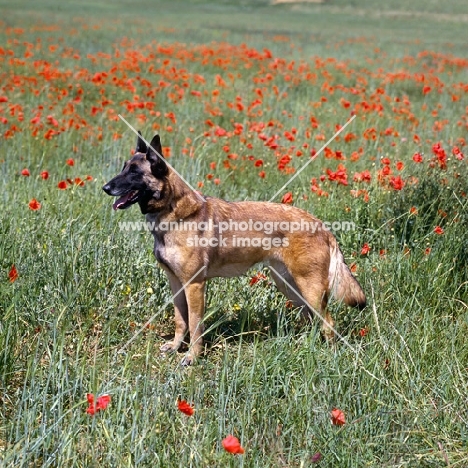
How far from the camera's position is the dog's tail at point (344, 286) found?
4.27m

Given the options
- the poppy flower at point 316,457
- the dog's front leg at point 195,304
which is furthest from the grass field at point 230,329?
the dog's front leg at point 195,304

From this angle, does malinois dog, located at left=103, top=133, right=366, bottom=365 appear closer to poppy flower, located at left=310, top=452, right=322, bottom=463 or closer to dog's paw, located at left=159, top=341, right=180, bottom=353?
dog's paw, located at left=159, top=341, right=180, bottom=353

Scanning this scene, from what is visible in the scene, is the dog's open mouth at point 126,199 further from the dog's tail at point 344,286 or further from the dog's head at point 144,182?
the dog's tail at point 344,286

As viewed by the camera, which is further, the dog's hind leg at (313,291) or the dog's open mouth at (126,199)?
the dog's hind leg at (313,291)

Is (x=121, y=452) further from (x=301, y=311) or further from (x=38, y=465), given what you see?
(x=301, y=311)

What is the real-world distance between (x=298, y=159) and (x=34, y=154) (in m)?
2.88

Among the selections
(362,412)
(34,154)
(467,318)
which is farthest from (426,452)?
(34,154)

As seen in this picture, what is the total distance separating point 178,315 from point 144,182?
913mm

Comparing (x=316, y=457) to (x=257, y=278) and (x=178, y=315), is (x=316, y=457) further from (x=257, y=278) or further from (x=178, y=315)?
(x=257, y=278)

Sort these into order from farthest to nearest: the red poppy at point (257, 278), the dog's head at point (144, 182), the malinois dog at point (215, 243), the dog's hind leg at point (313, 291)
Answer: the red poppy at point (257, 278) → the dog's hind leg at point (313, 291) → the malinois dog at point (215, 243) → the dog's head at point (144, 182)

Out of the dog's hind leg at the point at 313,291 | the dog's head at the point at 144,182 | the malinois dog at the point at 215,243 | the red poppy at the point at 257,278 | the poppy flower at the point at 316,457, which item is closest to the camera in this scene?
the poppy flower at the point at 316,457

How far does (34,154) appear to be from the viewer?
24.6 feet

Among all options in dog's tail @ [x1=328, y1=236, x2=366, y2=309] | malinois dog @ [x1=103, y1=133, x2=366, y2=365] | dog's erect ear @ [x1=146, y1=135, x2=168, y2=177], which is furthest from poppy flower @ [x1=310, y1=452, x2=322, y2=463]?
dog's erect ear @ [x1=146, y1=135, x2=168, y2=177]

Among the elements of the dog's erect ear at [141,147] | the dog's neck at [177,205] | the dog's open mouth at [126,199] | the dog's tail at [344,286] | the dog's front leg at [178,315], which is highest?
the dog's erect ear at [141,147]
